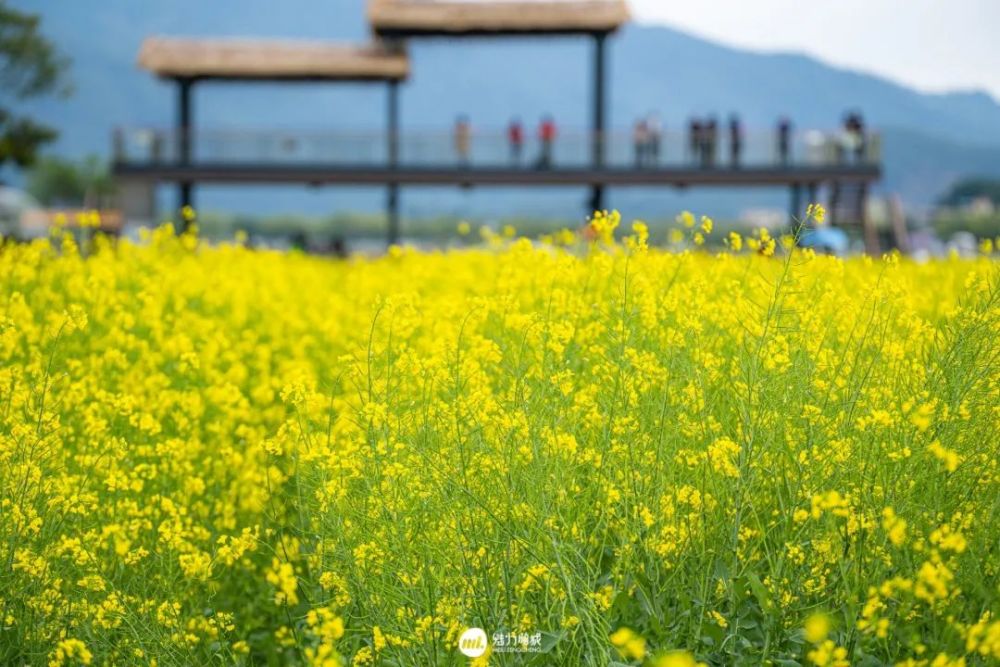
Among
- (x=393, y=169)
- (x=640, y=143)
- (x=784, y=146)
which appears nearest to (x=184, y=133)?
(x=393, y=169)

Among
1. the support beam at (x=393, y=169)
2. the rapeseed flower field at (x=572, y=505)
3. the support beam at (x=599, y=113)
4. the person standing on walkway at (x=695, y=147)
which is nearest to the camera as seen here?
the rapeseed flower field at (x=572, y=505)

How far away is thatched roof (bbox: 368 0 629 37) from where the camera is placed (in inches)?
990

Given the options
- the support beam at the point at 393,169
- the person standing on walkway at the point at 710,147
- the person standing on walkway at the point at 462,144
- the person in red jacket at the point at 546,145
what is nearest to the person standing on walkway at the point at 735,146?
the person standing on walkway at the point at 710,147

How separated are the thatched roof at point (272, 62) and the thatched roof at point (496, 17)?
0.79m

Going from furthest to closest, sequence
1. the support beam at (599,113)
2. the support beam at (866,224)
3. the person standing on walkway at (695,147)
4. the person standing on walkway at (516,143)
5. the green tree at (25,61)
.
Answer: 1. the green tree at (25,61)
2. the person standing on walkway at (516,143)
3. the person standing on walkway at (695,147)
4. the support beam at (599,113)
5. the support beam at (866,224)

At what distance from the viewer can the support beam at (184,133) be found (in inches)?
998

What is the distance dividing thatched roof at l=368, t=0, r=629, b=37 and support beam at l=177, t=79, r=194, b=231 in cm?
422

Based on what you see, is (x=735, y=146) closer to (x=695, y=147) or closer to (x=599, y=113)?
(x=695, y=147)

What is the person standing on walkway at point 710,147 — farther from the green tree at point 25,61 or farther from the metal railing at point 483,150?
the green tree at point 25,61

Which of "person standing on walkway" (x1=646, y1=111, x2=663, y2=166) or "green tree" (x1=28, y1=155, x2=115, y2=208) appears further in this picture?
"green tree" (x1=28, y1=155, x2=115, y2=208)

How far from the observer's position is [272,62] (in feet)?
86.3

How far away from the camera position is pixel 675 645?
359 cm

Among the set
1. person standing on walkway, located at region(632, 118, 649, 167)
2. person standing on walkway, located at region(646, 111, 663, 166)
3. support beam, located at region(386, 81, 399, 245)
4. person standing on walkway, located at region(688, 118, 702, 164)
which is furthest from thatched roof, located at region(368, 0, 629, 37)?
person standing on walkway, located at region(688, 118, 702, 164)

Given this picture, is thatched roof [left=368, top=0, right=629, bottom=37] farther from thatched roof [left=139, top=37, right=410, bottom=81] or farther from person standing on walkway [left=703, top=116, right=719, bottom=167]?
person standing on walkway [left=703, top=116, right=719, bottom=167]
